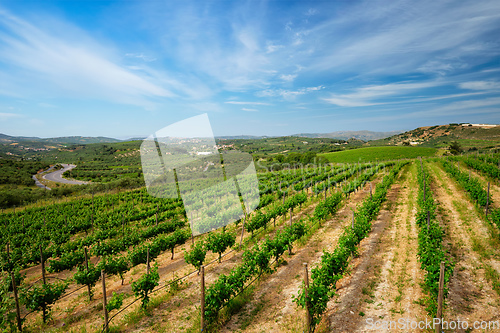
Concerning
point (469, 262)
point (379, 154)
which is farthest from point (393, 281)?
point (379, 154)

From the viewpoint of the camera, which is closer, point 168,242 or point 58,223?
point 168,242

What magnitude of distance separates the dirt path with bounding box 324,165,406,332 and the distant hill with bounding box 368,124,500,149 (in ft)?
344

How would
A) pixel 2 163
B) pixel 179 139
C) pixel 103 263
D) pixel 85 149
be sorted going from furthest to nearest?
pixel 85 149
pixel 2 163
pixel 103 263
pixel 179 139

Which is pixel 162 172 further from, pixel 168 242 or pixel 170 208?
pixel 170 208

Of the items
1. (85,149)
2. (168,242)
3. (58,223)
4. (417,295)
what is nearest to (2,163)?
(85,149)

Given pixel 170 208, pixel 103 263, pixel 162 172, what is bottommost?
pixel 170 208

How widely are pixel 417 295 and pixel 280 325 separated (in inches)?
188

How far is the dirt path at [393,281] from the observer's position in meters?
6.42

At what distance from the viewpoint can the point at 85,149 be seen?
141250mm

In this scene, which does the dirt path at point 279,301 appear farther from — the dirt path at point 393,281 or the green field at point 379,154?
the green field at point 379,154

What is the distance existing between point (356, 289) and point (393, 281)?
1.53 meters

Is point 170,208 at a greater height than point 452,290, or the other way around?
point 452,290

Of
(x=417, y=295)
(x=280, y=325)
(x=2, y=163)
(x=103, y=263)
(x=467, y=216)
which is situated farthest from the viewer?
(x=2, y=163)

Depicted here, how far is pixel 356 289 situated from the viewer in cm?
791
